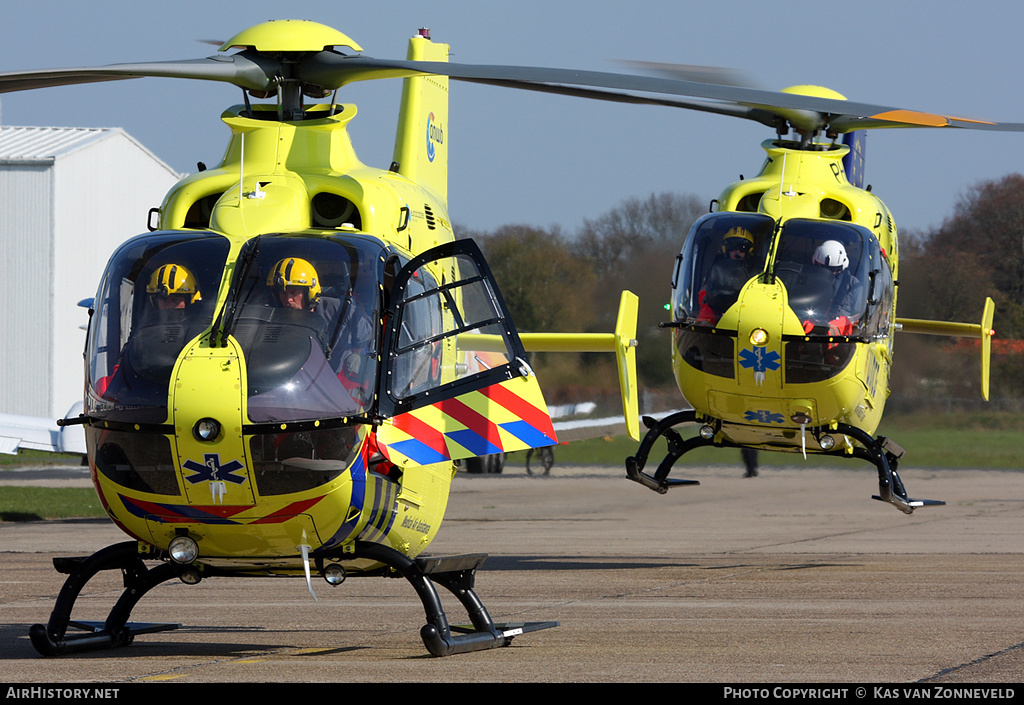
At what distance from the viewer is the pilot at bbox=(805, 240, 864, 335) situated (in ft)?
41.1

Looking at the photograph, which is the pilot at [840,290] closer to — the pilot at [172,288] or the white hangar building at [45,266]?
the pilot at [172,288]

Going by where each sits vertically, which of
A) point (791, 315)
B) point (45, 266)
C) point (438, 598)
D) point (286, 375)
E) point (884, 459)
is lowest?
point (45, 266)

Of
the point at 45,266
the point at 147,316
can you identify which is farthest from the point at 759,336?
the point at 45,266

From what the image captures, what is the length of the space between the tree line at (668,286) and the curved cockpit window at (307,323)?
1571 centimetres

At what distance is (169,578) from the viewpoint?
25.1ft

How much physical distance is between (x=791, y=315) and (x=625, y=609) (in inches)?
140

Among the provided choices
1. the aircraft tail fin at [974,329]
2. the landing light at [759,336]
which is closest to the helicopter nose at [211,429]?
the landing light at [759,336]

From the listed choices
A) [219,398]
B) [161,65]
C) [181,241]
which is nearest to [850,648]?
[219,398]

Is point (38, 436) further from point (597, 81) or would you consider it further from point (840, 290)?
point (597, 81)

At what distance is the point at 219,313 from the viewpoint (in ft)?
23.1

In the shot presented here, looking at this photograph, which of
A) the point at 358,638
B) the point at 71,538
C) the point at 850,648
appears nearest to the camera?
the point at 850,648

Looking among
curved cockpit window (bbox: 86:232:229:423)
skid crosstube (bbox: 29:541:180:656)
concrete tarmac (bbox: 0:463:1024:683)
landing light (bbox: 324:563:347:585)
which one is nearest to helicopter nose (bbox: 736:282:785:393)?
concrete tarmac (bbox: 0:463:1024:683)

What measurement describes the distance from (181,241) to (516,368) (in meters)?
2.04

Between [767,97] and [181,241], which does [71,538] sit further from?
[767,97]
